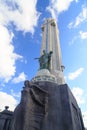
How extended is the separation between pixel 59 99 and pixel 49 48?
1539cm

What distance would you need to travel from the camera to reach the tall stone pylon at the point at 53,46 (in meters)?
22.4

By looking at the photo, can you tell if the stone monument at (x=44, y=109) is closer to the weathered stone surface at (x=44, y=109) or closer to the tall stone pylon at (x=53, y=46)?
the weathered stone surface at (x=44, y=109)

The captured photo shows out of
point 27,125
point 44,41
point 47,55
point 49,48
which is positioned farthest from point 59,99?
point 44,41

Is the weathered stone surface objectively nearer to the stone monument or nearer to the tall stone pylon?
the stone monument

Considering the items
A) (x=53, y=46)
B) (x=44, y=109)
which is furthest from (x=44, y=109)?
(x=53, y=46)

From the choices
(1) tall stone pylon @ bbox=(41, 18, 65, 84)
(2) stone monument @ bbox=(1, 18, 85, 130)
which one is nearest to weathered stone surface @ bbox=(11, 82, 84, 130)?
(2) stone monument @ bbox=(1, 18, 85, 130)

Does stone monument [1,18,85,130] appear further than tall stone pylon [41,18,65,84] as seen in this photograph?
No

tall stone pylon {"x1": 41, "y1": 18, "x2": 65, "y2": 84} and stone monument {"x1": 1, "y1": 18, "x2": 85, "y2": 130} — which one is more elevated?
tall stone pylon {"x1": 41, "y1": 18, "x2": 65, "y2": 84}

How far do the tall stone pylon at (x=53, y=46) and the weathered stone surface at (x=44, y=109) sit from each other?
30.3ft

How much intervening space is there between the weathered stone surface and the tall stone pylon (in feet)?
30.3

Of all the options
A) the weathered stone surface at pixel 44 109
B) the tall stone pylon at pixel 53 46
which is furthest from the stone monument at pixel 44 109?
the tall stone pylon at pixel 53 46

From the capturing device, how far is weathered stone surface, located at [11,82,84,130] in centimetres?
974

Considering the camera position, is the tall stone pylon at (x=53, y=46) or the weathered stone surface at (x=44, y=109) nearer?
the weathered stone surface at (x=44, y=109)

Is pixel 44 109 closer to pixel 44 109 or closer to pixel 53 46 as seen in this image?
pixel 44 109
